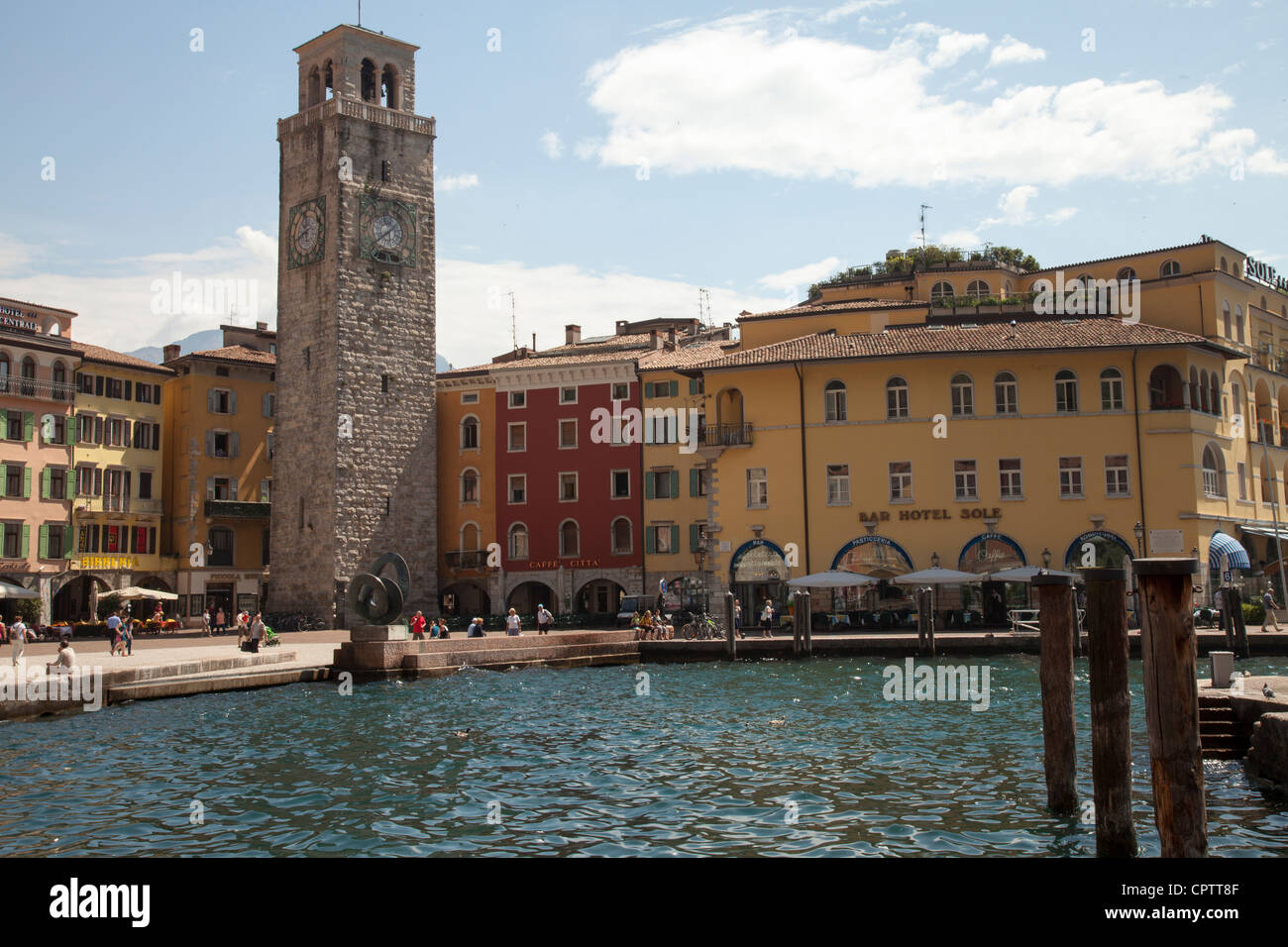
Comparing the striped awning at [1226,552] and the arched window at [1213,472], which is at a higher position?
the arched window at [1213,472]

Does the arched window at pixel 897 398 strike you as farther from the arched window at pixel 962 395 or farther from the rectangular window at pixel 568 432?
the rectangular window at pixel 568 432

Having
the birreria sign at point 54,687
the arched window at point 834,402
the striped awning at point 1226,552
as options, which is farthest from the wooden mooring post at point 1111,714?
the striped awning at point 1226,552

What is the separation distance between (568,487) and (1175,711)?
45415 mm

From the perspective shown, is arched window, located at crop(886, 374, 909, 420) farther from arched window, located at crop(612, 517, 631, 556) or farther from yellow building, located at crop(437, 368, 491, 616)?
yellow building, located at crop(437, 368, 491, 616)

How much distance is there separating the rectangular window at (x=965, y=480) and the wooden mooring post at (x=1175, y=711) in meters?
33.3

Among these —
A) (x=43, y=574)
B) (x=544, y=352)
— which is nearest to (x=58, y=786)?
(x=43, y=574)

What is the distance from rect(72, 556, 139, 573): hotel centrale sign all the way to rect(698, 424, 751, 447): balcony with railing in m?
25.6

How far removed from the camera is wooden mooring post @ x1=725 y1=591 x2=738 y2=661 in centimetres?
3469

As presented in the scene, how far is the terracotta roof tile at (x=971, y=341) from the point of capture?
41750 millimetres

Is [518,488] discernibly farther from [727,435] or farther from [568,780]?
[568,780]

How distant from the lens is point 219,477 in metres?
55.8

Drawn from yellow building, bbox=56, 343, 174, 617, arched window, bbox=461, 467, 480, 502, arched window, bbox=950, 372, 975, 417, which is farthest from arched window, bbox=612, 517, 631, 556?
yellow building, bbox=56, 343, 174, 617

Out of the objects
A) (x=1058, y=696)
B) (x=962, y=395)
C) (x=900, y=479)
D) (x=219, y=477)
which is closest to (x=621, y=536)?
(x=900, y=479)
